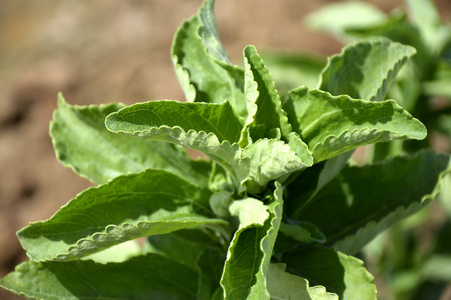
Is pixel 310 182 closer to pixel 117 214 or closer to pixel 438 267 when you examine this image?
pixel 117 214

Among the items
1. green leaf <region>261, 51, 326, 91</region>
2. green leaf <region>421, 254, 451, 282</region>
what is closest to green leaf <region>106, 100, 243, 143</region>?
green leaf <region>261, 51, 326, 91</region>

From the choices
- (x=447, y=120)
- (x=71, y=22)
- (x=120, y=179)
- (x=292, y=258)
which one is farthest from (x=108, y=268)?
(x=71, y=22)

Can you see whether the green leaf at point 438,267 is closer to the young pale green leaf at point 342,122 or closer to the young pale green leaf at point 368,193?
the young pale green leaf at point 368,193

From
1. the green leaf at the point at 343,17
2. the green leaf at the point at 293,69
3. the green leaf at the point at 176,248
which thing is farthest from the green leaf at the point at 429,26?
the green leaf at the point at 176,248

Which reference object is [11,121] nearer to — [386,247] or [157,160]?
[386,247]

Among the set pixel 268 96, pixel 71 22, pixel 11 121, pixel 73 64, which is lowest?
pixel 268 96

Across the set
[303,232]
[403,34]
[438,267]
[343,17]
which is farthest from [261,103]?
[438,267]
